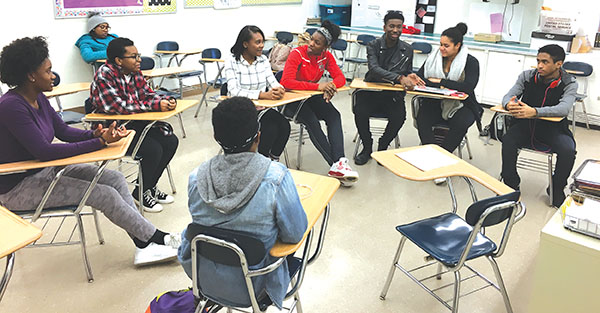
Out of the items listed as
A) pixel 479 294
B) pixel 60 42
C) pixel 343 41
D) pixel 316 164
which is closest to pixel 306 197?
pixel 479 294

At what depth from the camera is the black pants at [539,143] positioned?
11.2 ft

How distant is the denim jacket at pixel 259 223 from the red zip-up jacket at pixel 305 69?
229 cm

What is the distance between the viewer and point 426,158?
8.14 ft

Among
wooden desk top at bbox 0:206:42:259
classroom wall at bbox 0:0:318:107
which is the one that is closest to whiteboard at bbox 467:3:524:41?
classroom wall at bbox 0:0:318:107

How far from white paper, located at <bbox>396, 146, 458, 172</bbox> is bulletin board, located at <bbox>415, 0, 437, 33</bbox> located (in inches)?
219

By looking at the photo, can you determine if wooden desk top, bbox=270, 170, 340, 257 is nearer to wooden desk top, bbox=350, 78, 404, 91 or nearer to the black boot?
wooden desk top, bbox=350, 78, 404, 91

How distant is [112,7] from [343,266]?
4.54 metres

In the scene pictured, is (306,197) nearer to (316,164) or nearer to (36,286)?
(36,286)

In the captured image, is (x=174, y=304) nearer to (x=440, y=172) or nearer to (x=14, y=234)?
(x=14, y=234)

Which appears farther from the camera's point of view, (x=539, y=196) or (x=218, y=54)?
(x=218, y=54)

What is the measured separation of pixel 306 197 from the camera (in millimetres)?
1978

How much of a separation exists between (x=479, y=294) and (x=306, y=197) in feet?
3.77

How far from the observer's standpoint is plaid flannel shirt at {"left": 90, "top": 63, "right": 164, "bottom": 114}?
2992 millimetres

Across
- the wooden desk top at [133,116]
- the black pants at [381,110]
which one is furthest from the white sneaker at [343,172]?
the wooden desk top at [133,116]
